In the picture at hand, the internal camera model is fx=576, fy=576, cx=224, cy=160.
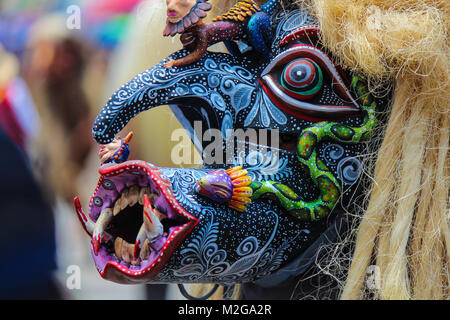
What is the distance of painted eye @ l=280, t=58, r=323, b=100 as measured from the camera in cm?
81

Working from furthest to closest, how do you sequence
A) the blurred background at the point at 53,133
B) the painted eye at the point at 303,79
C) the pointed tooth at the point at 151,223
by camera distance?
1. the blurred background at the point at 53,133
2. the painted eye at the point at 303,79
3. the pointed tooth at the point at 151,223

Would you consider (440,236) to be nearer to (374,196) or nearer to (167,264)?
(374,196)

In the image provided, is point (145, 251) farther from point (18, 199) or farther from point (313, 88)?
point (18, 199)

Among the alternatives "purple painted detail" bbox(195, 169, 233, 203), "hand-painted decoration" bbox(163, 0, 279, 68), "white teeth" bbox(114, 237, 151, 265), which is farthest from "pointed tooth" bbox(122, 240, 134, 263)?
"hand-painted decoration" bbox(163, 0, 279, 68)

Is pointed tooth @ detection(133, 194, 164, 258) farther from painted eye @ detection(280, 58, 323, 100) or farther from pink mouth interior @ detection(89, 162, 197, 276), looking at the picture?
painted eye @ detection(280, 58, 323, 100)

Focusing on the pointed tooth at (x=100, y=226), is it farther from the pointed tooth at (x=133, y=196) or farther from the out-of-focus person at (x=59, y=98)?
the out-of-focus person at (x=59, y=98)

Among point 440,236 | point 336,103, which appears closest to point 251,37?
point 336,103

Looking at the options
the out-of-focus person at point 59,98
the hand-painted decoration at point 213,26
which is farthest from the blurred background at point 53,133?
the hand-painted decoration at point 213,26

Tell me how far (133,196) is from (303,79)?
0.95 ft

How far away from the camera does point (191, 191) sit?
75 cm

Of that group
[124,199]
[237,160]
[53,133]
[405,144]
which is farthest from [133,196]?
[53,133]

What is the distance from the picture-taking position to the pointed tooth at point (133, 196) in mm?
745

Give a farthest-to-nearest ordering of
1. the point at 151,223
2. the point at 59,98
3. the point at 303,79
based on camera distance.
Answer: the point at 59,98 < the point at 303,79 < the point at 151,223

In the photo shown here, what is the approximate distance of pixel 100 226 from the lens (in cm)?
75
